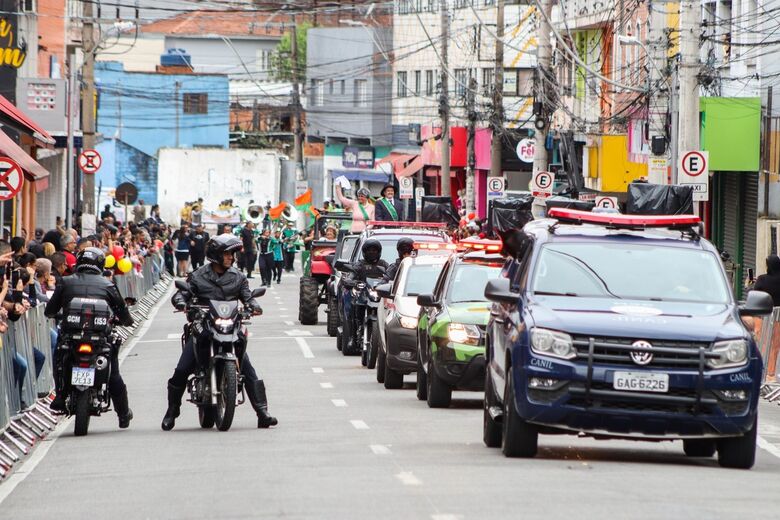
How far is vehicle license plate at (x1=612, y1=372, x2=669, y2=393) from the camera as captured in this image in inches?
481

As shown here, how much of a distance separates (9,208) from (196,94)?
51.1 meters

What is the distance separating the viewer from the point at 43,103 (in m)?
46.7

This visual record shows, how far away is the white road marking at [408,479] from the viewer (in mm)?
11586

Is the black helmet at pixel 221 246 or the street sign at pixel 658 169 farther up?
the street sign at pixel 658 169

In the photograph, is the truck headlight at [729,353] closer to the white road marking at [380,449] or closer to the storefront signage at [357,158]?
the white road marking at [380,449]

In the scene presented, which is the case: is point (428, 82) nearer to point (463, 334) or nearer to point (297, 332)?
point (297, 332)

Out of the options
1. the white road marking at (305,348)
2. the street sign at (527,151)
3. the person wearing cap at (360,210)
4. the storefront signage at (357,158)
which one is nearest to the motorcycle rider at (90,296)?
the white road marking at (305,348)

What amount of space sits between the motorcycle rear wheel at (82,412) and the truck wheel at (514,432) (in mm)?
4738

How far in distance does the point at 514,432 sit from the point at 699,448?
5.96ft

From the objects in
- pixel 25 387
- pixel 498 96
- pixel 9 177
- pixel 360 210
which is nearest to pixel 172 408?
pixel 25 387

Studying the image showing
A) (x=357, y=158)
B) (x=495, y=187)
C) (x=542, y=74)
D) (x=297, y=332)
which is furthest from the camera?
(x=357, y=158)

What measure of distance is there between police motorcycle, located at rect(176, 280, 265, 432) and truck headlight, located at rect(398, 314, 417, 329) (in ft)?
16.1

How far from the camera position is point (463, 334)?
17.9 metres

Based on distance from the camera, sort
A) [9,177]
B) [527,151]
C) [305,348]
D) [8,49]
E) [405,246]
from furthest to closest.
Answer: [527,151] < [8,49] < [305,348] < [9,177] < [405,246]
